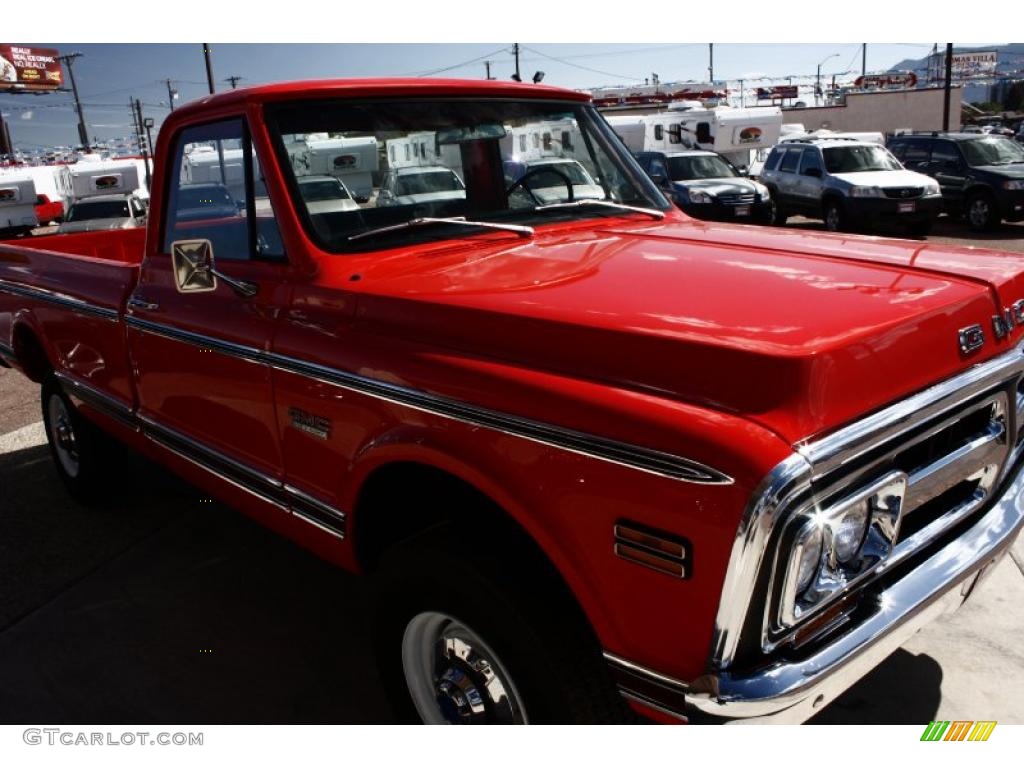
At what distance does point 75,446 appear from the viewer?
4.79m

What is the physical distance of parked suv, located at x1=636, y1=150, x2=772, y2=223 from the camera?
14664 mm

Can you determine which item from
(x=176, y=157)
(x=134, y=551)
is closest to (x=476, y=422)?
(x=176, y=157)

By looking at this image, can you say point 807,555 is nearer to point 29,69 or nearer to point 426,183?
point 426,183

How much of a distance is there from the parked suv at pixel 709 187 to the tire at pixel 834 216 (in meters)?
0.92

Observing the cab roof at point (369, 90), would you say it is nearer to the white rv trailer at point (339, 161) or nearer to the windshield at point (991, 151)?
the white rv trailer at point (339, 161)

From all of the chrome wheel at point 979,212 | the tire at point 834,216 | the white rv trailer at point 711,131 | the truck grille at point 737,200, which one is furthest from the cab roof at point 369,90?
the white rv trailer at point 711,131

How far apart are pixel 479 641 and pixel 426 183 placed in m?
1.69

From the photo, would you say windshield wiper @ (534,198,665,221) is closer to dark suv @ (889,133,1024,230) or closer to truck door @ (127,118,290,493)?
truck door @ (127,118,290,493)

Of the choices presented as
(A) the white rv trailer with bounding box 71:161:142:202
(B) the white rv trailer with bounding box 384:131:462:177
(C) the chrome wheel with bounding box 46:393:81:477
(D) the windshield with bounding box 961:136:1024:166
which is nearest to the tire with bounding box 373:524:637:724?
(B) the white rv trailer with bounding box 384:131:462:177

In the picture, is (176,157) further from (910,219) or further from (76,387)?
(910,219)

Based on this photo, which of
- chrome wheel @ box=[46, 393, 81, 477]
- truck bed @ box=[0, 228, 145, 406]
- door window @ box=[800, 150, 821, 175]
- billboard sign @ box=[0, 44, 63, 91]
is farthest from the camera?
billboard sign @ box=[0, 44, 63, 91]

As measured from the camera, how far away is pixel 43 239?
18.8 ft

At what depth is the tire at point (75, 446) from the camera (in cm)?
466

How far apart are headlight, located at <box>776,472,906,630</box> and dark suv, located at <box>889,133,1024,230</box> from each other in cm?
1481
